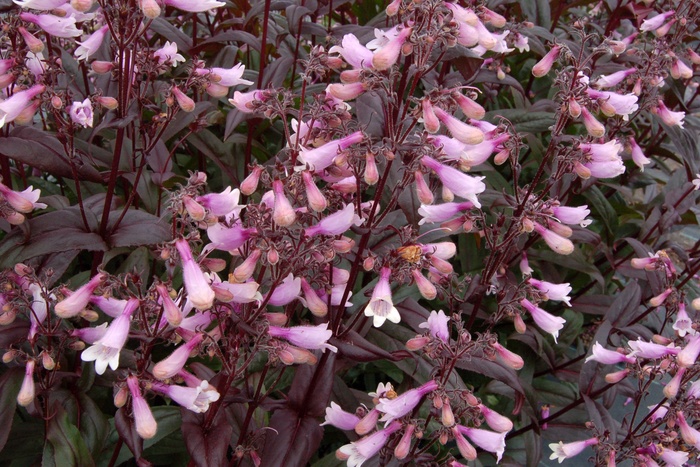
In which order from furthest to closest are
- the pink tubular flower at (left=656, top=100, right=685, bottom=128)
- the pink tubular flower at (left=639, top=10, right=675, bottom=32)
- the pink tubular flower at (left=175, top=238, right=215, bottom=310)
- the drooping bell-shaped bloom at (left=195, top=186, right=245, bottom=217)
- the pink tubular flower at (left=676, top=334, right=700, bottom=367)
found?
the pink tubular flower at (left=639, top=10, right=675, bottom=32) < the pink tubular flower at (left=656, top=100, right=685, bottom=128) < the pink tubular flower at (left=676, top=334, right=700, bottom=367) < the drooping bell-shaped bloom at (left=195, top=186, right=245, bottom=217) < the pink tubular flower at (left=175, top=238, right=215, bottom=310)

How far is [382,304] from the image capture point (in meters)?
2.31

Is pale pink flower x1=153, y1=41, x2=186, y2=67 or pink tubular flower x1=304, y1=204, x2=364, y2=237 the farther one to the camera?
pale pink flower x1=153, y1=41, x2=186, y2=67

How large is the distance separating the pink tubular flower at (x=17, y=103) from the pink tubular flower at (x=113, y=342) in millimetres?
906

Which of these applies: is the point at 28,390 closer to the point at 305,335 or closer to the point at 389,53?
the point at 305,335

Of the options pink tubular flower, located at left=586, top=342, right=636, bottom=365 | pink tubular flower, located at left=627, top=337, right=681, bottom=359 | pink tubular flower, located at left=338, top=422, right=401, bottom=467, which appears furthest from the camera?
pink tubular flower, located at left=586, top=342, right=636, bottom=365

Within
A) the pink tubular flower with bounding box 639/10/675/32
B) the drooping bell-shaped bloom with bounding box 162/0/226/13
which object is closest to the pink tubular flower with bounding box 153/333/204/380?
the drooping bell-shaped bloom with bounding box 162/0/226/13

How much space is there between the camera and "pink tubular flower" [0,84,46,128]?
227 cm

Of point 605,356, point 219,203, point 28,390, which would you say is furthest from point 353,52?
point 605,356

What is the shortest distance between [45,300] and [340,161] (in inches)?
48.2

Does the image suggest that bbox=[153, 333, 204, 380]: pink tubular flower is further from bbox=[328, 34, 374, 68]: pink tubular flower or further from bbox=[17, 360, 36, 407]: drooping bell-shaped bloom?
bbox=[328, 34, 374, 68]: pink tubular flower

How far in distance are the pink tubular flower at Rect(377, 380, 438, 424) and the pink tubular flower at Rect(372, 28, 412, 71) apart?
1.20m

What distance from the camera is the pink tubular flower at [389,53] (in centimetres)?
206

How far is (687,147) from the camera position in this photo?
161 inches

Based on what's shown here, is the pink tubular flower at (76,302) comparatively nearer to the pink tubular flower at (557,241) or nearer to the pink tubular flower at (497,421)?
the pink tubular flower at (497,421)
